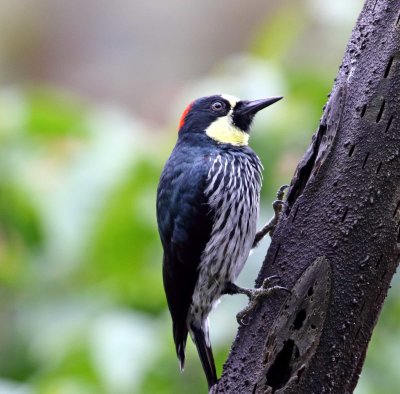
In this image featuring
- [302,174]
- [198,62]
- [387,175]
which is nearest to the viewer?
[387,175]

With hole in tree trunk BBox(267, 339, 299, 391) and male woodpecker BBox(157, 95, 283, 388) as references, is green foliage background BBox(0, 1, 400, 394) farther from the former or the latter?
hole in tree trunk BBox(267, 339, 299, 391)

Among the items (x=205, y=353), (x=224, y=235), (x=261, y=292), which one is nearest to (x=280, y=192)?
(x=224, y=235)

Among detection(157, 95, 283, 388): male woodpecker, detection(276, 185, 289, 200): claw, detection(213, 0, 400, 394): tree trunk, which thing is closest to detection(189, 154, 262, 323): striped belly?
detection(157, 95, 283, 388): male woodpecker

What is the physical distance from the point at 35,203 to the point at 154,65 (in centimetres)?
596

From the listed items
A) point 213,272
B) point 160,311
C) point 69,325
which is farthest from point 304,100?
point 69,325

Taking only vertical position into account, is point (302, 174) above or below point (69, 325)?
above

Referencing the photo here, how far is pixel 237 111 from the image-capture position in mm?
4062

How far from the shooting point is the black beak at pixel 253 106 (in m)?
3.85

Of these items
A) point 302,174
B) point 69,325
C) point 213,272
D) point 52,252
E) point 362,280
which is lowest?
point 69,325

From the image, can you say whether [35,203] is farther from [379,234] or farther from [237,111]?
[379,234]

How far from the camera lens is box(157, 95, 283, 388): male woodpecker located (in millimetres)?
3547

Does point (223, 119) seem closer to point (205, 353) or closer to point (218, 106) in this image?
point (218, 106)

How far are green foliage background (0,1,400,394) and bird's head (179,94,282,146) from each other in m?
0.09

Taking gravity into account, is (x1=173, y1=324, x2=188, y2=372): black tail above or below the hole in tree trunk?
below
